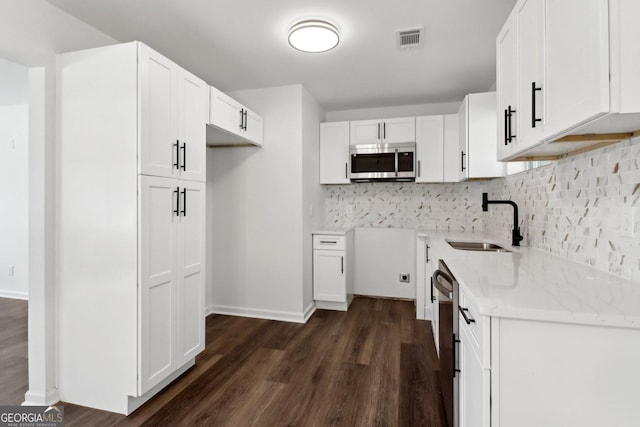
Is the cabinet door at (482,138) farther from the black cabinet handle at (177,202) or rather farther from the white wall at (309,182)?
the black cabinet handle at (177,202)

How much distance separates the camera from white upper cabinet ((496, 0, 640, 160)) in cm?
84

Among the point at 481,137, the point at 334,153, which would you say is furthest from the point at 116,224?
the point at 481,137

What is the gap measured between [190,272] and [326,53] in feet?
6.67

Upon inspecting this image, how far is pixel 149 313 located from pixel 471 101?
3013 millimetres

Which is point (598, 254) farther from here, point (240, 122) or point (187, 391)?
point (240, 122)

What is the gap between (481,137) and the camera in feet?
9.12

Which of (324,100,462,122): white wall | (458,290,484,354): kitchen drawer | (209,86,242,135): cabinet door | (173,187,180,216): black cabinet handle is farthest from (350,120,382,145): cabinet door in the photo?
(458,290,484,354): kitchen drawer

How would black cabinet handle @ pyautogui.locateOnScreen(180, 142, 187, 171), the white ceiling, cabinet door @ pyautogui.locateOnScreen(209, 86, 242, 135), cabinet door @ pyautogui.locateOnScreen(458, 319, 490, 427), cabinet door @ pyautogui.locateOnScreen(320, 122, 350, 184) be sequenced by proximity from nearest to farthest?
cabinet door @ pyautogui.locateOnScreen(458, 319, 490, 427), the white ceiling, black cabinet handle @ pyautogui.locateOnScreen(180, 142, 187, 171), cabinet door @ pyautogui.locateOnScreen(209, 86, 242, 135), cabinet door @ pyautogui.locateOnScreen(320, 122, 350, 184)

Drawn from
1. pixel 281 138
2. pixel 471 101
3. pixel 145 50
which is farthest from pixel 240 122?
Answer: pixel 471 101

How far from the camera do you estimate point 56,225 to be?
1.88m

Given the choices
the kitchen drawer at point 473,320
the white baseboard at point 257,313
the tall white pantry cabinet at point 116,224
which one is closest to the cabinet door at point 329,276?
the white baseboard at point 257,313

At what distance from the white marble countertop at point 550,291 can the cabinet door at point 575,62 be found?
558 mm

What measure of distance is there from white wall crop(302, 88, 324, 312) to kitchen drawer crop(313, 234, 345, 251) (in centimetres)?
7

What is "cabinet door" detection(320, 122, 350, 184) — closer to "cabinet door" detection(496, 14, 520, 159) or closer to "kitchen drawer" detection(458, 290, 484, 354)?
"cabinet door" detection(496, 14, 520, 159)
